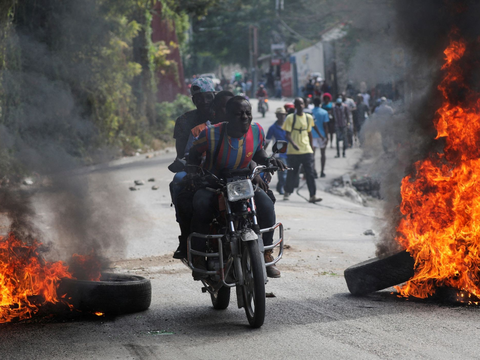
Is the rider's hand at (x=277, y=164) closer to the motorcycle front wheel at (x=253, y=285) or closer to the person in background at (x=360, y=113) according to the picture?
the motorcycle front wheel at (x=253, y=285)

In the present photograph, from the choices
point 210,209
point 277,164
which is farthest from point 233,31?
point 210,209

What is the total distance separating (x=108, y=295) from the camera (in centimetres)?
542

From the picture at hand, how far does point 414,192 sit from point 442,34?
1484mm

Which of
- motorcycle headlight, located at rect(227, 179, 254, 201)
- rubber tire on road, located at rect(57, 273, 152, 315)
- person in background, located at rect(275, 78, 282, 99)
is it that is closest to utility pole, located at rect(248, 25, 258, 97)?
person in background, located at rect(275, 78, 282, 99)

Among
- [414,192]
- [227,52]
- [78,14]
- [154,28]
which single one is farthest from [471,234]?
[227,52]

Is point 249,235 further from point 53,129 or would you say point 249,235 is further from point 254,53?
point 254,53

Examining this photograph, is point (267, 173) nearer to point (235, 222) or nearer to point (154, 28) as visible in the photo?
point (235, 222)

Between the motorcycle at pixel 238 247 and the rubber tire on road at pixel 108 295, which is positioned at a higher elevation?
the motorcycle at pixel 238 247

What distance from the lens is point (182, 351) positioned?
4.52 m

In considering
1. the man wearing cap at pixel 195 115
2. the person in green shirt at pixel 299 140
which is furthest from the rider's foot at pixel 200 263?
the person in green shirt at pixel 299 140

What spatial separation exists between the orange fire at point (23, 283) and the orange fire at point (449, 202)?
9.48 ft

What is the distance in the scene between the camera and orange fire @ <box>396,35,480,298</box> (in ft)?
18.3

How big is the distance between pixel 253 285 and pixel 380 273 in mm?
1473

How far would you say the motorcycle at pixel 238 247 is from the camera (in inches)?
192
